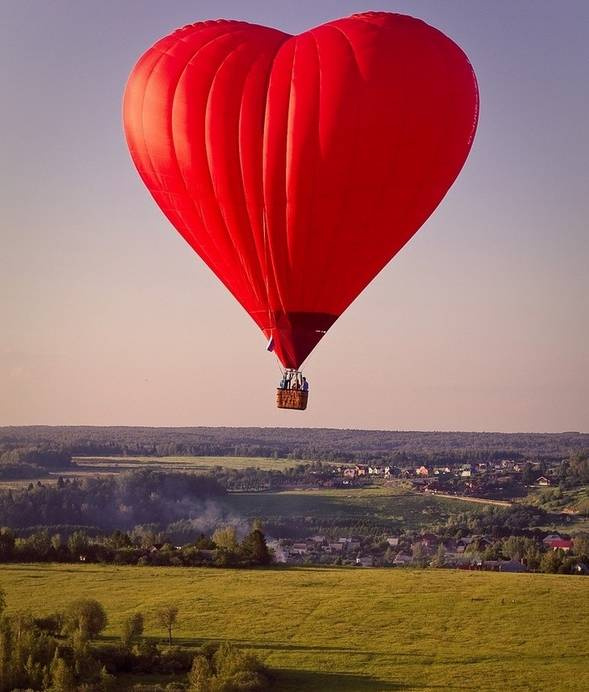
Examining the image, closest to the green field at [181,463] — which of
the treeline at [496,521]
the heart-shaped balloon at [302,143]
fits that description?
the treeline at [496,521]

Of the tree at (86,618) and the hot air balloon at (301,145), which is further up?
the hot air balloon at (301,145)

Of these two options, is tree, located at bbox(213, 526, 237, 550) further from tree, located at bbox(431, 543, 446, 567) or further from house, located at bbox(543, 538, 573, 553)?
house, located at bbox(543, 538, 573, 553)

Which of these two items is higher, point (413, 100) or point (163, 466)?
point (413, 100)

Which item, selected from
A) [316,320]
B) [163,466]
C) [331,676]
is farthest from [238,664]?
[163,466]

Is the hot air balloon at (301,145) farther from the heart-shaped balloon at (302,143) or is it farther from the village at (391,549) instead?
the village at (391,549)

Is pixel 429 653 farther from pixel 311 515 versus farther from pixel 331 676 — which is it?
pixel 311 515

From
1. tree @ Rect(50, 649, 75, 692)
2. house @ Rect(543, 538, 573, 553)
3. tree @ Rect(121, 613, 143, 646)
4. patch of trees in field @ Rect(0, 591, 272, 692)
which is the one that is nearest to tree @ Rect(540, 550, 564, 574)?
house @ Rect(543, 538, 573, 553)
